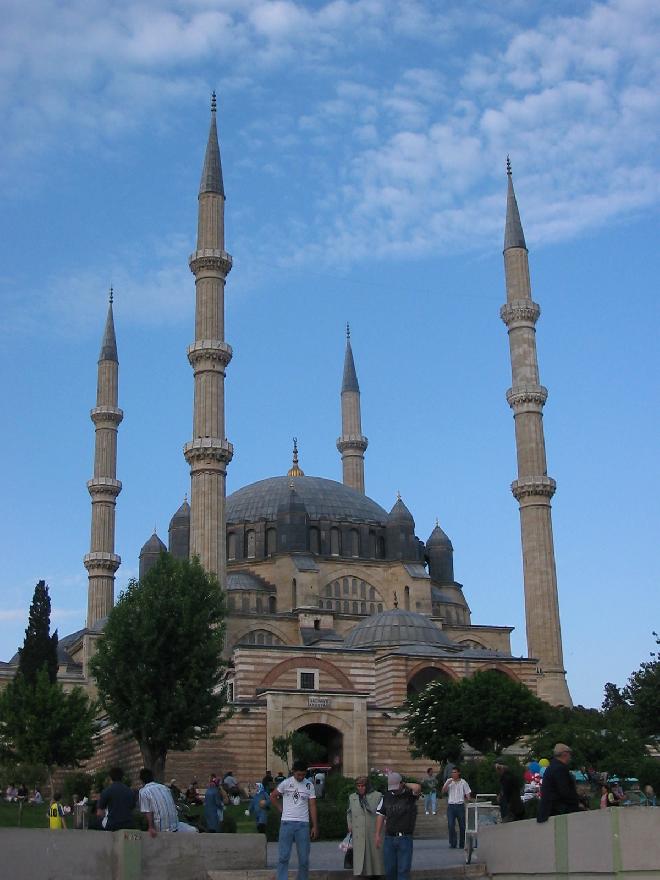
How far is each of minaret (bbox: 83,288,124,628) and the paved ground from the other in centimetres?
3042

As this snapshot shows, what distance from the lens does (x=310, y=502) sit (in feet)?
159

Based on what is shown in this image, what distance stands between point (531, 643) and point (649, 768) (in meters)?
16.8

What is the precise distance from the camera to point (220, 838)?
386 inches

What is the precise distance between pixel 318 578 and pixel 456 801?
103 feet

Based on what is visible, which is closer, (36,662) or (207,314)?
(36,662)

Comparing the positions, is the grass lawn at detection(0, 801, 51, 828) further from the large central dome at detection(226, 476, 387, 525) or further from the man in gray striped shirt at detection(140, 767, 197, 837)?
the large central dome at detection(226, 476, 387, 525)

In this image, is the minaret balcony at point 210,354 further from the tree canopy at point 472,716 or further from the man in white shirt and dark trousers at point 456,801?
the man in white shirt and dark trousers at point 456,801

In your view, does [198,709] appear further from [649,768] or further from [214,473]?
[214,473]

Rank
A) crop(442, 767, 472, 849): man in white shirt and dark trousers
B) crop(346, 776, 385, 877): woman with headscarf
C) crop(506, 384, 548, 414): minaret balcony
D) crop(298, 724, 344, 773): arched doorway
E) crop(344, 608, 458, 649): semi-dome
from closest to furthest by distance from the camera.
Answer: crop(346, 776, 385, 877): woman with headscarf < crop(442, 767, 472, 849): man in white shirt and dark trousers < crop(298, 724, 344, 773): arched doorway < crop(344, 608, 458, 649): semi-dome < crop(506, 384, 548, 414): minaret balcony

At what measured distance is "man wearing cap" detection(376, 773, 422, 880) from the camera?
988 centimetres

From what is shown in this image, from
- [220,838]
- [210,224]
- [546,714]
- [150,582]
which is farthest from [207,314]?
[220,838]

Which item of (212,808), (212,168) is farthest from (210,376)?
(212,808)

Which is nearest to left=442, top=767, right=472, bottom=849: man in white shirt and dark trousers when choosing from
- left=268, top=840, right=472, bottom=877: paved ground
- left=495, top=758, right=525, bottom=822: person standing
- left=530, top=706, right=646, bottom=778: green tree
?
left=268, top=840, right=472, bottom=877: paved ground

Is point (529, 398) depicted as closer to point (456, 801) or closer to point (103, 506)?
point (103, 506)
